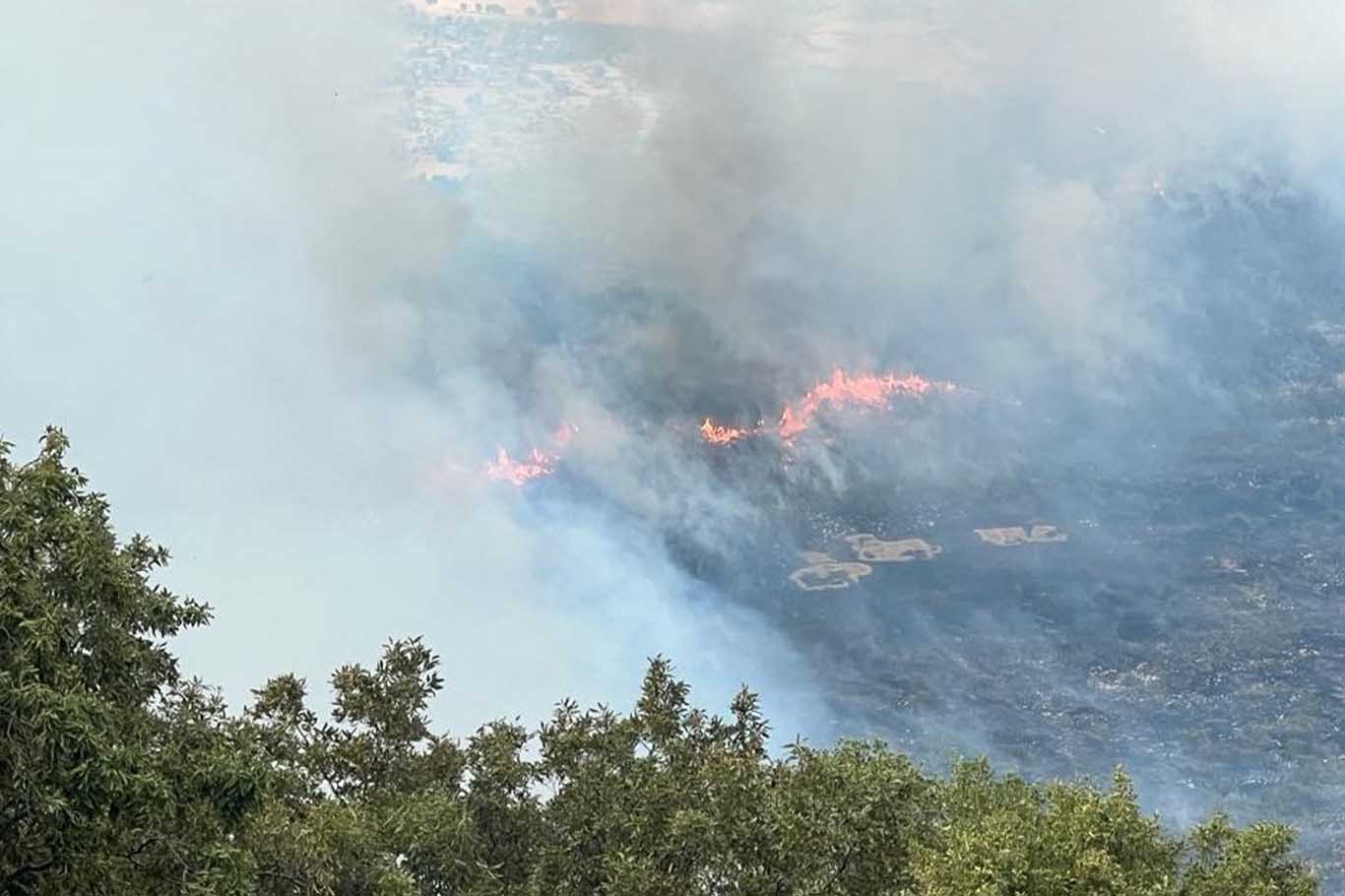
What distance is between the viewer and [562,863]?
117 ft

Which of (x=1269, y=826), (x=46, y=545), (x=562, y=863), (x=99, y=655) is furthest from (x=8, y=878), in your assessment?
(x=1269, y=826)

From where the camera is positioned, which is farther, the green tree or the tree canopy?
the tree canopy

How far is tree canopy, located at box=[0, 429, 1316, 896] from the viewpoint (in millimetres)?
22328

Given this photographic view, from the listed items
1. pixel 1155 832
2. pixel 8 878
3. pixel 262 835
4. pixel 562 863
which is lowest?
pixel 8 878

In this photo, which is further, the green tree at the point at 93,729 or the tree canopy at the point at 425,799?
the tree canopy at the point at 425,799

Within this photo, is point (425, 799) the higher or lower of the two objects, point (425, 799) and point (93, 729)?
the higher

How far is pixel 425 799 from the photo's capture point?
35188mm

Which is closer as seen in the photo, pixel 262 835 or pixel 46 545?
pixel 46 545

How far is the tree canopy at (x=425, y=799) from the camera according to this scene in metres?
22.3

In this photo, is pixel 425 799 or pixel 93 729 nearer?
pixel 93 729

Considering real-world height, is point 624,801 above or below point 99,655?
→ above

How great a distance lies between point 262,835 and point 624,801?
36.2ft

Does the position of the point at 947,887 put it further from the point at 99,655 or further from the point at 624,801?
the point at 99,655

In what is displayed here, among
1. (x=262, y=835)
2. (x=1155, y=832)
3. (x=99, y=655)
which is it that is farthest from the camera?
(x=1155, y=832)
